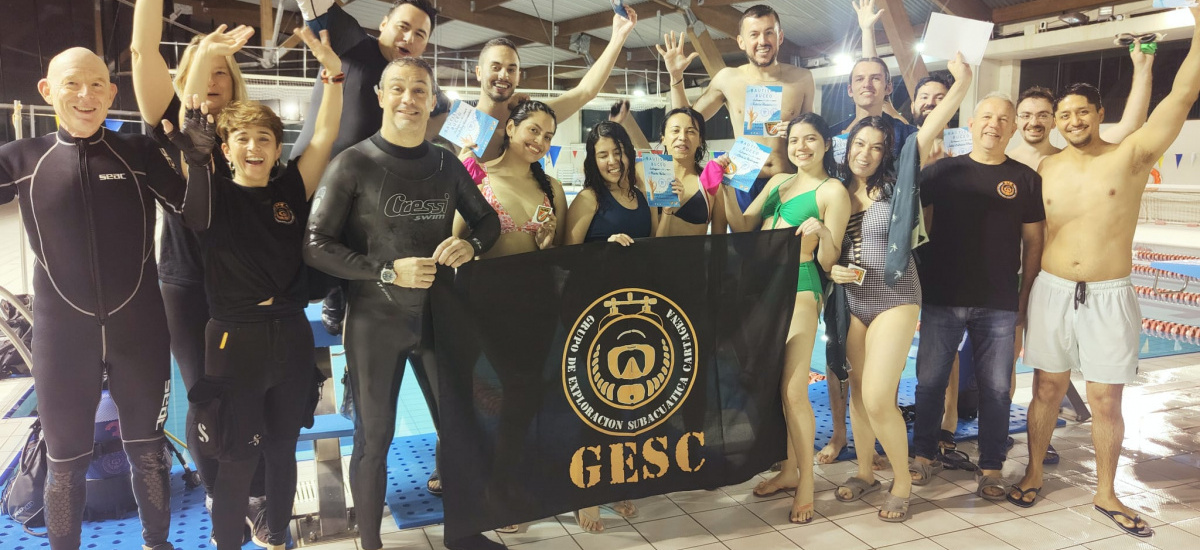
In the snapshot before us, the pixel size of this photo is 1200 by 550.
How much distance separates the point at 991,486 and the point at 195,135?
11.7ft

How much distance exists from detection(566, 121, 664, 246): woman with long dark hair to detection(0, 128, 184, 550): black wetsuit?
4.72ft

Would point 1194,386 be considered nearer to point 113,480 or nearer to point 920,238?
point 920,238

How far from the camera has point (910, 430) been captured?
4.38 metres

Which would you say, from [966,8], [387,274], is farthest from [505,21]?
[387,274]

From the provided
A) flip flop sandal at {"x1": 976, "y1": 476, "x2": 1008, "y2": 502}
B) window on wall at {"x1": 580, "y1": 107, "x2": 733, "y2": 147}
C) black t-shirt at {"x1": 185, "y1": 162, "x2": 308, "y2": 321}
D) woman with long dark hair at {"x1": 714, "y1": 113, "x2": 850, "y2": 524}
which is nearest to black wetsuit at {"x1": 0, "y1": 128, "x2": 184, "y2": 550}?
black t-shirt at {"x1": 185, "y1": 162, "x2": 308, "y2": 321}

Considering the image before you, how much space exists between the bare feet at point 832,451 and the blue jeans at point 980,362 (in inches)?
18.2

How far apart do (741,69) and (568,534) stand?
97.7 inches

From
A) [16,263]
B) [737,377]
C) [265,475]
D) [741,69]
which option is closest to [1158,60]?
[741,69]

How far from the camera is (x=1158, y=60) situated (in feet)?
36.8

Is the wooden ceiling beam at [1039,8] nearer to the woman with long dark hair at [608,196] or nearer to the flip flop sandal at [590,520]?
the woman with long dark hair at [608,196]

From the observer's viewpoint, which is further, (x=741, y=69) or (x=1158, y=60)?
(x=1158, y=60)

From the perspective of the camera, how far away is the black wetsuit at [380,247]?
8.14 feet

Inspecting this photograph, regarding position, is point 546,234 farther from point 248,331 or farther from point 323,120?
point 248,331

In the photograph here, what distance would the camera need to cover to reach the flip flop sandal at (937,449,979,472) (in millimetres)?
3852
